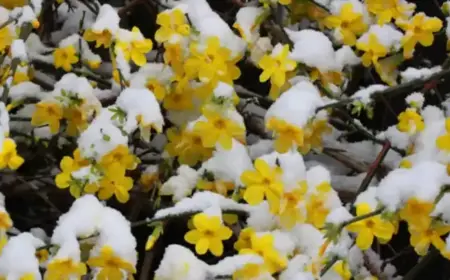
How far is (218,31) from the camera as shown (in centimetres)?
160

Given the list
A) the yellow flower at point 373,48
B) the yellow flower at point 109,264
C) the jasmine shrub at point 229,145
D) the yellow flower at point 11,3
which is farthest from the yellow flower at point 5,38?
the yellow flower at point 373,48

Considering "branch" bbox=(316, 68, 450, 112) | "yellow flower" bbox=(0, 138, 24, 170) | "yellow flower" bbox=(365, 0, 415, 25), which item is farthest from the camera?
"yellow flower" bbox=(365, 0, 415, 25)

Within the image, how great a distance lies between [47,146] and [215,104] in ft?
2.22

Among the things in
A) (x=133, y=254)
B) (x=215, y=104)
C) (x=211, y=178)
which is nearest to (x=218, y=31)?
(x=215, y=104)

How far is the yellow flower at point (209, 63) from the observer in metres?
1.56

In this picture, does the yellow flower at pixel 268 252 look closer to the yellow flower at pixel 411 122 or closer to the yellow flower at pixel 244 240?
the yellow flower at pixel 244 240

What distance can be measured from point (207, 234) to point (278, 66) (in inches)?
16.7

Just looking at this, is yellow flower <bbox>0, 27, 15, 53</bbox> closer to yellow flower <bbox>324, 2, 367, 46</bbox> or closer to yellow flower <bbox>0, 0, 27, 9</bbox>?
yellow flower <bbox>0, 0, 27, 9</bbox>

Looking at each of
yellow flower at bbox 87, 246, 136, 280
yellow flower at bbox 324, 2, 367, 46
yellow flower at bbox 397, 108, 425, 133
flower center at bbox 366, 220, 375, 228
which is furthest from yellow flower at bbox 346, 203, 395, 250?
yellow flower at bbox 324, 2, 367, 46

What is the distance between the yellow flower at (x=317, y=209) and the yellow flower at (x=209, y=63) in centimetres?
34

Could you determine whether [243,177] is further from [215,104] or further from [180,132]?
[180,132]

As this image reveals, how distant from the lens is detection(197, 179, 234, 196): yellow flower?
1583 millimetres

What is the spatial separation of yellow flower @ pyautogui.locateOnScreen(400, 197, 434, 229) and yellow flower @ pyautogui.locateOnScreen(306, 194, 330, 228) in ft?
0.67

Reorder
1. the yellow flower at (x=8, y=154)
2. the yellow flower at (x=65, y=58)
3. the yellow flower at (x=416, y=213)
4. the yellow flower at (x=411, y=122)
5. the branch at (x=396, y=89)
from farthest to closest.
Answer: the yellow flower at (x=65, y=58)
the yellow flower at (x=411, y=122)
the branch at (x=396, y=89)
the yellow flower at (x=8, y=154)
the yellow flower at (x=416, y=213)
